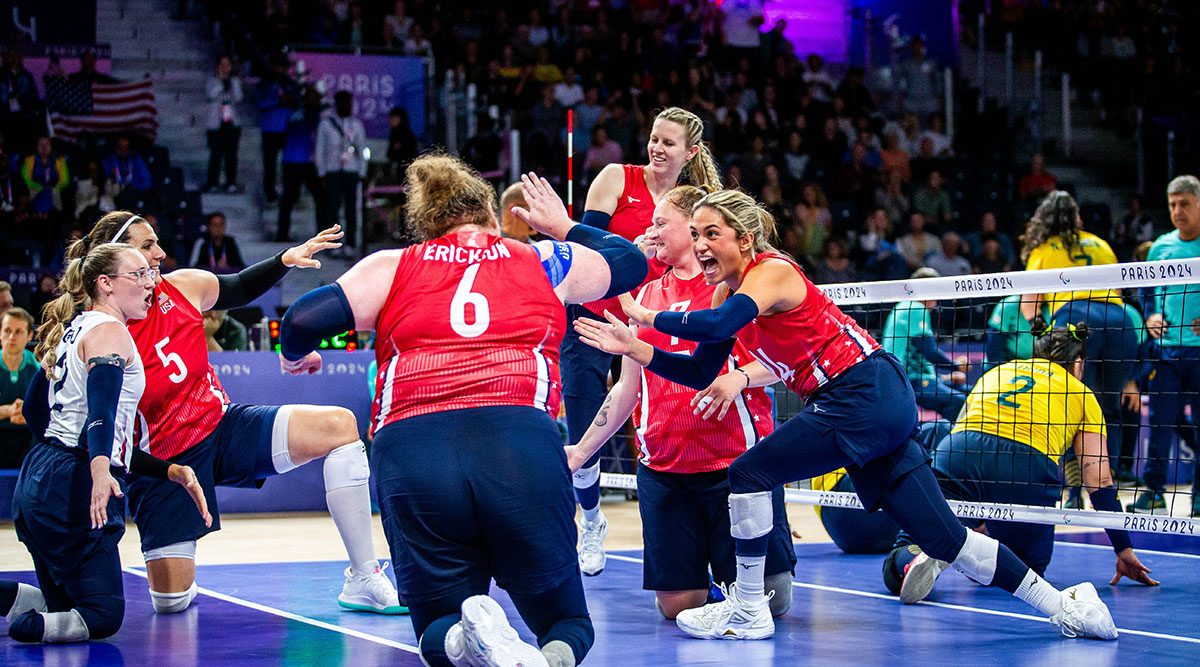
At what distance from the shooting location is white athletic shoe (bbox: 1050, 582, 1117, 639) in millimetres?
5207

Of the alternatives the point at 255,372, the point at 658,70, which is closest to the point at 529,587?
the point at 255,372

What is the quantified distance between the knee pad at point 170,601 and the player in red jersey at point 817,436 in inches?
89.0

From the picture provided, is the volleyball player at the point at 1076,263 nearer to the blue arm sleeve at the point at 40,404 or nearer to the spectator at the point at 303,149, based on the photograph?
the blue arm sleeve at the point at 40,404

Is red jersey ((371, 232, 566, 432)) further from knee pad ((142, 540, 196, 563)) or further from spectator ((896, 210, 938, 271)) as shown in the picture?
spectator ((896, 210, 938, 271))

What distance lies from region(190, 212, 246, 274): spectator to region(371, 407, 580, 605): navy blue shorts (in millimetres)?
10064

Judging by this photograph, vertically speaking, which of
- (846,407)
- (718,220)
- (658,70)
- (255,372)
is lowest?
(255,372)

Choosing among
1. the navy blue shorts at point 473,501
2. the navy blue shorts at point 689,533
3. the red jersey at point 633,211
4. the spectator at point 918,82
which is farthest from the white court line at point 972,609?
the spectator at point 918,82

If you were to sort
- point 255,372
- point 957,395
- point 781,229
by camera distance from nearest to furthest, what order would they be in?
point 957,395, point 255,372, point 781,229

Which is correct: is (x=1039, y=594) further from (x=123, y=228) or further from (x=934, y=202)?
(x=934, y=202)

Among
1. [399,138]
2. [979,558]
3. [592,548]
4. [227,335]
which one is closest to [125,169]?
[399,138]

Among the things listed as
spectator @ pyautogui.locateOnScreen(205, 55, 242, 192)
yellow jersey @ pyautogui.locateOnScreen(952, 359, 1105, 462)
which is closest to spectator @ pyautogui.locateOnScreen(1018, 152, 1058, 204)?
spectator @ pyautogui.locateOnScreen(205, 55, 242, 192)

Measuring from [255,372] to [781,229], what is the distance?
731cm

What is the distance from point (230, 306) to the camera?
6.39 metres

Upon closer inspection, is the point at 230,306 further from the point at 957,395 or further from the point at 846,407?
the point at 957,395
